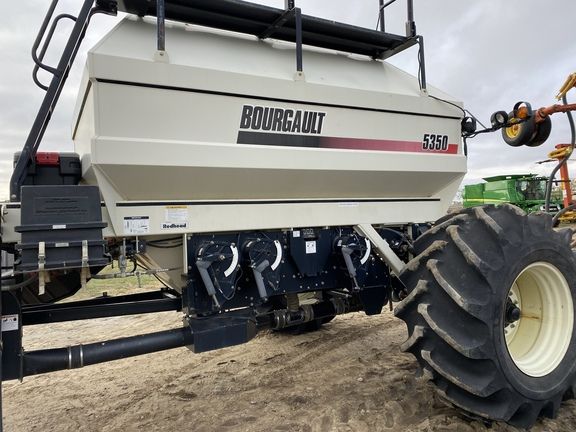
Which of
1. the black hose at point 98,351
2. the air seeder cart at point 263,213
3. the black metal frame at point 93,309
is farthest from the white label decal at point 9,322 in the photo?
the black metal frame at point 93,309

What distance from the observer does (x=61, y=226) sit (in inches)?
102

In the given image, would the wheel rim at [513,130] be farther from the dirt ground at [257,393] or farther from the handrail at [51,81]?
the handrail at [51,81]

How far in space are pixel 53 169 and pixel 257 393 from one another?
2.38 metres

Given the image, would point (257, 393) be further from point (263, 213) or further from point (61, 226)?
point (61, 226)

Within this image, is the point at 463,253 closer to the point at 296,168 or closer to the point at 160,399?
Answer: the point at 296,168

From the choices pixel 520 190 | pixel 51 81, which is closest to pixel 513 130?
pixel 51 81

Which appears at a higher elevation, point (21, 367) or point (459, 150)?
point (459, 150)

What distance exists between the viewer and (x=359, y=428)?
10.6ft

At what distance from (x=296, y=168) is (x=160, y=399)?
87.5 inches

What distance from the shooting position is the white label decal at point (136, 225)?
9.89ft

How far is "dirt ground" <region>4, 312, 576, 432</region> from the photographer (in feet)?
11.1

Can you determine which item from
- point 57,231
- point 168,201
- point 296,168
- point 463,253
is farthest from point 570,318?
point 57,231

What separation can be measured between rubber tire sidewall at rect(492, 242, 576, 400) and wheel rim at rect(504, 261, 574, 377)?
0.04m

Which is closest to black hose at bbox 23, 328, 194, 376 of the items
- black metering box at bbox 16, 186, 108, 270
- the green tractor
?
black metering box at bbox 16, 186, 108, 270
